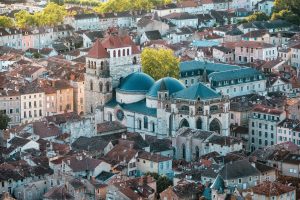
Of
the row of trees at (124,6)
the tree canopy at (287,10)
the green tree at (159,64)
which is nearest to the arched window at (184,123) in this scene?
the green tree at (159,64)

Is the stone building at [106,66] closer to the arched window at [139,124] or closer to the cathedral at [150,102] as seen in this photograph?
the cathedral at [150,102]

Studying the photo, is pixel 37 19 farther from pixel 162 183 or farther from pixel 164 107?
pixel 162 183

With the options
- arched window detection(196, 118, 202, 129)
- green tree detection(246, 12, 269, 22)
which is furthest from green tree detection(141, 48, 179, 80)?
green tree detection(246, 12, 269, 22)

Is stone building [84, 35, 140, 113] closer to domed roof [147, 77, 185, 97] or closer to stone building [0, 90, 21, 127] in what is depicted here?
domed roof [147, 77, 185, 97]

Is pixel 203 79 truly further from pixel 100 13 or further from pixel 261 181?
pixel 100 13

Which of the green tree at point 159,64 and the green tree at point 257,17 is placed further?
the green tree at point 257,17

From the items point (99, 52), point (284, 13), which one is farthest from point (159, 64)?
point (284, 13)
